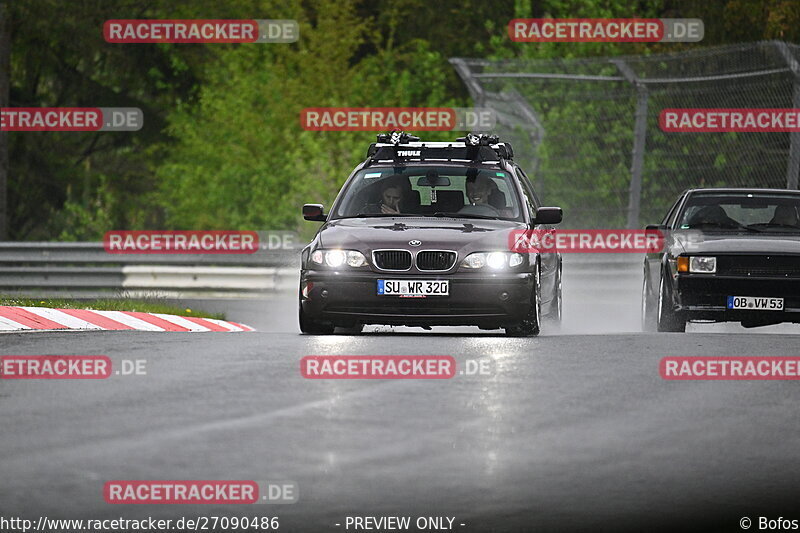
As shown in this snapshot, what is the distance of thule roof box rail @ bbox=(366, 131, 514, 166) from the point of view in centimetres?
1531

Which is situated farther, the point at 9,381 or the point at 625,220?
the point at 625,220

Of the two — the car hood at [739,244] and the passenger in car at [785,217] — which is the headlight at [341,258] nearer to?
the car hood at [739,244]

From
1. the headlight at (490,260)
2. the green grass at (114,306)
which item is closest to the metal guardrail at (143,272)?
the green grass at (114,306)

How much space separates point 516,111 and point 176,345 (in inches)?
531

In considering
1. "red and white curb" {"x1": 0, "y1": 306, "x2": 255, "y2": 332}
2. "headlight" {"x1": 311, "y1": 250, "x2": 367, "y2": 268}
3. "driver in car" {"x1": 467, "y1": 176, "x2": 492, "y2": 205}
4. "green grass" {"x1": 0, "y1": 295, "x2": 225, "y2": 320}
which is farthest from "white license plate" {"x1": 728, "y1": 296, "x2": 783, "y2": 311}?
"green grass" {"x1": 0, "y1": 295, "x2": 225, "y2": 320}

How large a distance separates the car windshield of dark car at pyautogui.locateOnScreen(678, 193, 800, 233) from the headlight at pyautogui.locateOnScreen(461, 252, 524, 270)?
334 centimetres

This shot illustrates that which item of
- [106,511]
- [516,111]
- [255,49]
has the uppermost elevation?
[255,49]

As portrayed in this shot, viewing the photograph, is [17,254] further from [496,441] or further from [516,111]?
[496,441]

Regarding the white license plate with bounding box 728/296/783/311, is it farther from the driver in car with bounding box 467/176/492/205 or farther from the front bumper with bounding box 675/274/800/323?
the driver in car with bounding box 467/176/492/205

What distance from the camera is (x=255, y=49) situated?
44.2 metres

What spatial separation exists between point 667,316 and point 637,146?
778 centimetres

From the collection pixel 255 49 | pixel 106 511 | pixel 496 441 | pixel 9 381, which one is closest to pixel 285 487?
pixel 106 511

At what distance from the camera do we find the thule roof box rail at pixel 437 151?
15312 mm

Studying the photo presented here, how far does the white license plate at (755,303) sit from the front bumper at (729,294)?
0.03 m
